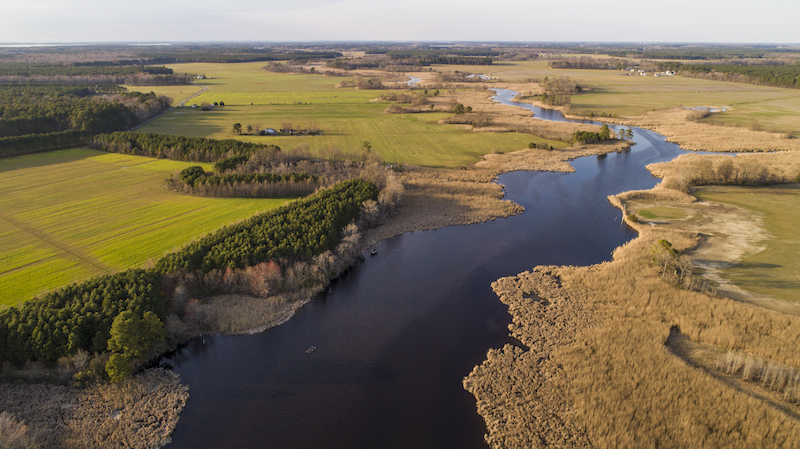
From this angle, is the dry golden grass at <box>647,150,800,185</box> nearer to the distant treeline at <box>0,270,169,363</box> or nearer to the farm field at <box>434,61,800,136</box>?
the farm field at <box>434,61,800,136</box>

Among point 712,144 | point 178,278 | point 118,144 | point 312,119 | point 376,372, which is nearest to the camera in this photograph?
point 376,372

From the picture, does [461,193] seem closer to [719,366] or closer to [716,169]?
[719,366]

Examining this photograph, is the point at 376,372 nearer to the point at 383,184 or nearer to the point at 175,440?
the point at 175,440

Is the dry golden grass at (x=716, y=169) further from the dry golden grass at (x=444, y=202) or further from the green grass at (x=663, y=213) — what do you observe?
the dry golden grass at (x=444, y=202)

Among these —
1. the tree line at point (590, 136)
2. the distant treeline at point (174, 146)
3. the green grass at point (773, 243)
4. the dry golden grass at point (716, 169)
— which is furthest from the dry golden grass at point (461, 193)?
the distant treeline at point (174, 146)

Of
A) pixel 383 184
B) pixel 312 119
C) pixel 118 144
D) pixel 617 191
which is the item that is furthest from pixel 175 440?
pixel 312 119

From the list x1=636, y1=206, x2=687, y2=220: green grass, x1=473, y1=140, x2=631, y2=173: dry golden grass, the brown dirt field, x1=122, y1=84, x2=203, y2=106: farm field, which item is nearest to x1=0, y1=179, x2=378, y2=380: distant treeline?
the brown dirt field

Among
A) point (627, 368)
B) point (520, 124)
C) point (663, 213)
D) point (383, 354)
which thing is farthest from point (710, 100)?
point (383, 354)
